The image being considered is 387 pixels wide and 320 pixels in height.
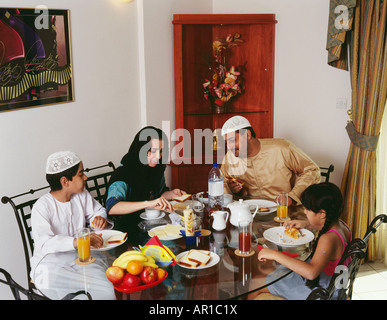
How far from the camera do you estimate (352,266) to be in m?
2.10

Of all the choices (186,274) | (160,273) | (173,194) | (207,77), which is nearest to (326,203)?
(186,274)

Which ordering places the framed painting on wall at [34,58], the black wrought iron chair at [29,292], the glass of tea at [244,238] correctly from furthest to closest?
1. the framed painting on wall at [34,58]
2. the glass of tea at [244,238]
3. the black wrought iron chair at [29,292]

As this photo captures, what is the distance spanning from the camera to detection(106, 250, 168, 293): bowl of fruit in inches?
75.9

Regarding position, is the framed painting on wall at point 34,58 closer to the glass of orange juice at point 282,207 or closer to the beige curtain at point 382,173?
the glass of orange juice at point 282,207

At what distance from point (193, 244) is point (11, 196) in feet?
4.28

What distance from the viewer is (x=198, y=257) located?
2.19 metres

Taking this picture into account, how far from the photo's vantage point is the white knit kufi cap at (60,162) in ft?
8.65

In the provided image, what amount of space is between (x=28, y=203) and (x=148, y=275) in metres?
1.23

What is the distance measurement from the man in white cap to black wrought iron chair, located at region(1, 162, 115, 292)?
0.95m

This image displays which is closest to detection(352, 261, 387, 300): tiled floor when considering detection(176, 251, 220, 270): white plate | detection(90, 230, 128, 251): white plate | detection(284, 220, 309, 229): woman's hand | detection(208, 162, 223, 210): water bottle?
detection(284, 220, 309, 229): woman's hand

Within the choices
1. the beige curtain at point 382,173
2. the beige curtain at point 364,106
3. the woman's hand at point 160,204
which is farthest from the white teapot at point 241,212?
the beige curtain at point 382,173

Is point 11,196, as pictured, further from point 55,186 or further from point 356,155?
point 356,155

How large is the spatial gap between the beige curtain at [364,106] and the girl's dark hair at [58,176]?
7.89 ft
